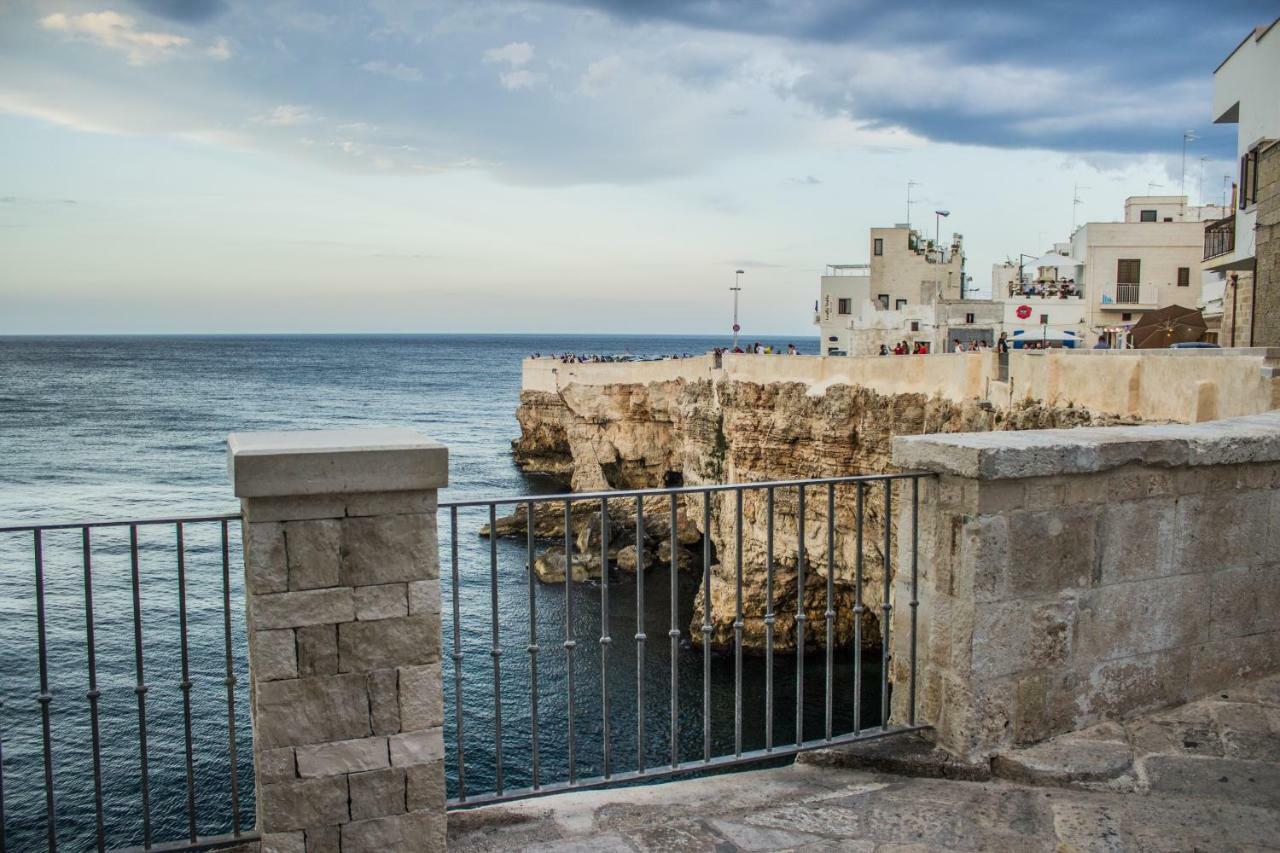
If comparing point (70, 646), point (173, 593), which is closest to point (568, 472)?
point (173, 593)

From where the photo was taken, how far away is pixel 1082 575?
5.20m

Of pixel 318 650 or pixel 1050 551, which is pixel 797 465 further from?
pixel 318 650

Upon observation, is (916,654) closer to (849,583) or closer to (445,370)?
(849,583)

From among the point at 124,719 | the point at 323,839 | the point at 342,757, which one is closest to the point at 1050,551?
the point at 342,757

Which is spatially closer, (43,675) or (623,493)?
(43,675)

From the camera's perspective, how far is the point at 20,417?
70438 millimetres

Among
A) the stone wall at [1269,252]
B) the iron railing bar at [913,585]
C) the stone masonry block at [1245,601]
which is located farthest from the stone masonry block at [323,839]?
the stone wall at [1269,252]

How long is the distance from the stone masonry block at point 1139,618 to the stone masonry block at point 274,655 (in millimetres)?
3942

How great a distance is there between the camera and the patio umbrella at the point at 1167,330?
28.0 meters

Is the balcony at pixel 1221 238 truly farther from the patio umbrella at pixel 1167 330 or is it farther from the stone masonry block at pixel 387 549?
the stone masonry block at pixel 387 549

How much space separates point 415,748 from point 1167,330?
29.2 m

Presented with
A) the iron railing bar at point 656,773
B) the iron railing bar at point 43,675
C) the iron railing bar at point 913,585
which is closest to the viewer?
the iron railing bar at point 43,675

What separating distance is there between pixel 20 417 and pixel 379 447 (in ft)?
261

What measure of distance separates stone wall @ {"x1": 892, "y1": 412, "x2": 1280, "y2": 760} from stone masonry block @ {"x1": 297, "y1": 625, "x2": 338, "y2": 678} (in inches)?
119
